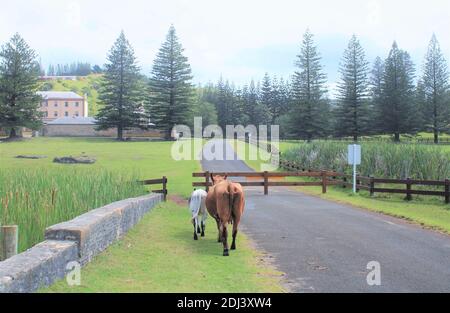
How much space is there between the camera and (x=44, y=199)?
10086 millimetres

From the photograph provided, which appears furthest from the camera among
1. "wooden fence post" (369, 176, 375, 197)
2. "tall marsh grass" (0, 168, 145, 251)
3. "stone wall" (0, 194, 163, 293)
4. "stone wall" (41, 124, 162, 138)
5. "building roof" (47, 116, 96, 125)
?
"building roof" (47, 116, 96, 125)

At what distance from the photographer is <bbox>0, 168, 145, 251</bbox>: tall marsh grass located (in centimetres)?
871

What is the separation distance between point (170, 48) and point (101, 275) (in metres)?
82.6

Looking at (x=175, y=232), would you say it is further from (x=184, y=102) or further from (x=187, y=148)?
(x=184, y=102)

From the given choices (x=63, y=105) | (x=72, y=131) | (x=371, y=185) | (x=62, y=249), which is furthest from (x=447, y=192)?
(x=63, y=105)

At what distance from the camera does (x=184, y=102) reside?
8688 centimetres

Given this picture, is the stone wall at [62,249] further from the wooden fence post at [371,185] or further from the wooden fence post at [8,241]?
the wooden fence post at [371,185]

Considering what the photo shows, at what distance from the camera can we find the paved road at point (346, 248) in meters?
7.68

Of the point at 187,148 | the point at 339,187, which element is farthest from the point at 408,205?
the point at 187,148

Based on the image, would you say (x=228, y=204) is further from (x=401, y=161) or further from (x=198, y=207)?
(x=401, y=161)

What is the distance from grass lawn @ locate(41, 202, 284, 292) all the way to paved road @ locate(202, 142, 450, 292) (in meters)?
0.57

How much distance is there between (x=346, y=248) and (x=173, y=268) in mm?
4012

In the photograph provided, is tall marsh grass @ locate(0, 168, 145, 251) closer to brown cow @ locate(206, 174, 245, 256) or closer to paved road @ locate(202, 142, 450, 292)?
brown cow @ locate(206, 174, 245, 256)

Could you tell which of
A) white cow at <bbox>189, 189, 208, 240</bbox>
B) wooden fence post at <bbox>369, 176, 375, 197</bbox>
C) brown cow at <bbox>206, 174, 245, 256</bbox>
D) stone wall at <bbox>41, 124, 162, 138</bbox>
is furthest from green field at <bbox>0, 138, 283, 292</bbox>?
stone wall at <bbox>41, 124, 162, 138</bbox>
